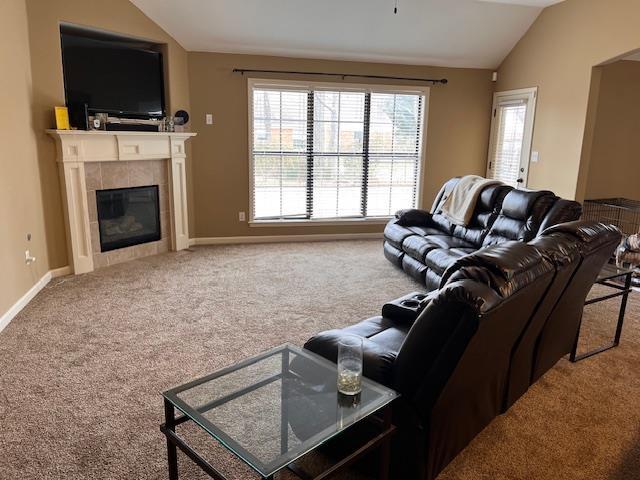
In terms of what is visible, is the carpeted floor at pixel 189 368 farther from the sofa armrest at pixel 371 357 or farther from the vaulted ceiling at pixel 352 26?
the vaulted ceiling at pixel 352 26

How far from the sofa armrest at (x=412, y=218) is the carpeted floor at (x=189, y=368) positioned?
1.78 ft

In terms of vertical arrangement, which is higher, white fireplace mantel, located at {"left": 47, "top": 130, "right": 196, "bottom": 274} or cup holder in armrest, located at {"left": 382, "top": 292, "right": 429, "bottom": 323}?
white fireplace mantel, located at {"left": 47, "top": 130, "right": 196, "bottom": 274}

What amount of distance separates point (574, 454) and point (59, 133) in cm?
461

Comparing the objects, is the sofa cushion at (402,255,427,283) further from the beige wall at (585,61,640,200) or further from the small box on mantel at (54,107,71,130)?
the small box on mantel at (54,107,71,130)

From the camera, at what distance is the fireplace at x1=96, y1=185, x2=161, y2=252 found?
508 cm

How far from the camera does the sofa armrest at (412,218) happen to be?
530cm

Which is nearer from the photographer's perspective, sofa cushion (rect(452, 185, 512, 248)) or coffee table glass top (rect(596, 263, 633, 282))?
coffee table glass top (rect(596, 263, 633, 282))

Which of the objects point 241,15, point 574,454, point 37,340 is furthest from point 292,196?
point 574,454

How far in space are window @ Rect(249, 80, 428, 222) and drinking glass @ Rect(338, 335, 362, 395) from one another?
465cm

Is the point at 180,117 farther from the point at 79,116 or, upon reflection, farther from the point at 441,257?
the point at 441,257

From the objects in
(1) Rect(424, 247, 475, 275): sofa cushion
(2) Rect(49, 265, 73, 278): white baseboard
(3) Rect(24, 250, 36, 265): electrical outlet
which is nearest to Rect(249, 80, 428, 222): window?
(2) Rect(49, 265, 73, 278): white baseboard

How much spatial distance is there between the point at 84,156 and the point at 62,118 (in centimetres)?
39

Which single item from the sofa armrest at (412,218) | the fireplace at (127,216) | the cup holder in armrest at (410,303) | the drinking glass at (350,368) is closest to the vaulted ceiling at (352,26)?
the fireplace at (127,216)

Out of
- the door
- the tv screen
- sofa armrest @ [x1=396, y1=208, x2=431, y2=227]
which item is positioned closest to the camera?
the tv screen
